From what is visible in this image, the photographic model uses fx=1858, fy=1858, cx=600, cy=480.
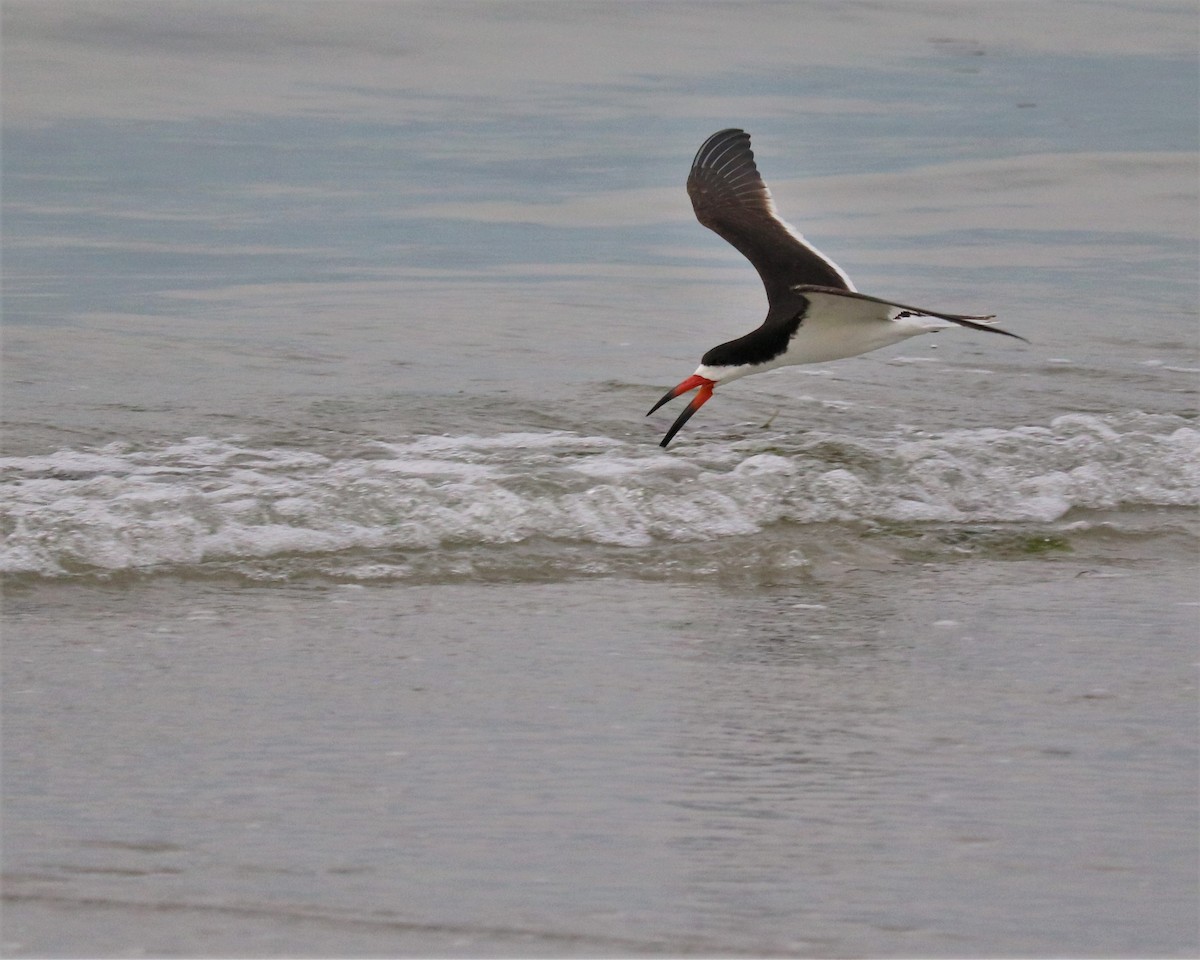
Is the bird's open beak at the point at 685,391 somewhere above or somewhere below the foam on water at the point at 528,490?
above

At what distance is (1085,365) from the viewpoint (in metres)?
9.82

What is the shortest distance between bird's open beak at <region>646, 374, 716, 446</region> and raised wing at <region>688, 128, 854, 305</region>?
24.2 inches

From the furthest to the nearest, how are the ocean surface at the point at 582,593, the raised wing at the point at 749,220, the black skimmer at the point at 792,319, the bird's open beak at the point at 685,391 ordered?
1. the raised wing at the point at 749,220
2. the black skimmer at the point at 792,319
3. the bird's open beak at the point at 685,391
4. the ocean surface at the point at 582,593

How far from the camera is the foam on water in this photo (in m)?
6.26

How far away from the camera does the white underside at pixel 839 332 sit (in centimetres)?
801

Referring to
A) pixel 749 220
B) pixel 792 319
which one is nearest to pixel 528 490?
pixel 792 319

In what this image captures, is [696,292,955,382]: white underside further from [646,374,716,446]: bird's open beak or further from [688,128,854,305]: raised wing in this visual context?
[688,128,854,305]: raised wing

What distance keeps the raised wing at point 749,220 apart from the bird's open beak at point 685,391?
61 cm

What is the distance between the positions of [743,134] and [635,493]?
3.38 meters

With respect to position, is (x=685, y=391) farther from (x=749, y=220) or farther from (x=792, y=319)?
(x=749, y=220)

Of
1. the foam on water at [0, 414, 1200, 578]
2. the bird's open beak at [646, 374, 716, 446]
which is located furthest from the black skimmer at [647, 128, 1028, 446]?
the foam on water at [0, 414, 1200, 578]

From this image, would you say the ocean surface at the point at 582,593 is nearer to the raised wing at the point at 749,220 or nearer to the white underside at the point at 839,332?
the white underside at the point at 839,332

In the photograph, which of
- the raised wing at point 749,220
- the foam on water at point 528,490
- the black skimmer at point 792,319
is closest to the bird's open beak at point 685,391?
the black skimmer at point 792,319

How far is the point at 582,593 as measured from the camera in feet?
19.6
